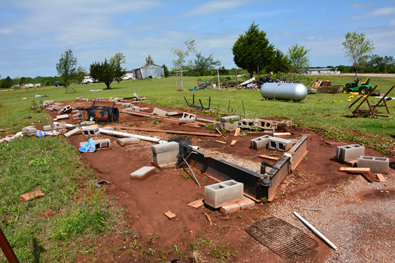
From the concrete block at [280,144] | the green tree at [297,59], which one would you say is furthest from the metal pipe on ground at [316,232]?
the green tree at [297,59]

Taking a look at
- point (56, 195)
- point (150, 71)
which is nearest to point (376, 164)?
point (56, 195)

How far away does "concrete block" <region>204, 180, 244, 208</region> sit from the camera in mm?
4688

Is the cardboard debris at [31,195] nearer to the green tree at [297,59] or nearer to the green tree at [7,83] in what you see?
the green tree at [297,59]

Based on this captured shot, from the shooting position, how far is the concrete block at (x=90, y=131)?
34.8 ft

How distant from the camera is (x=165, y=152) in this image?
684 cm

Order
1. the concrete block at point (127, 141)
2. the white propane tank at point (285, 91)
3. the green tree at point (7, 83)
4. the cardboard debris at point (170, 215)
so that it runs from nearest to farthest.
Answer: the cardboard debris at point (170, 215)
the concrete block at point (127, 141)
the white propane tank at point (285, 91)
the green tree at point (7, 83)

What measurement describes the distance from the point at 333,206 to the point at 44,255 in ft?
16.1

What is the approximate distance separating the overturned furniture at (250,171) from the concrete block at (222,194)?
1.07ft

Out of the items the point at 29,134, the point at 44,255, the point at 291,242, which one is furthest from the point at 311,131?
the point at 29,134

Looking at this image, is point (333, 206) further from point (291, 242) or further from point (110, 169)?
point (110, 169)

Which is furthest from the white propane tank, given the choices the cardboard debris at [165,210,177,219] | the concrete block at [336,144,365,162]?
the cardboard debris at [165,210,177,219]

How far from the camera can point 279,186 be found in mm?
5699

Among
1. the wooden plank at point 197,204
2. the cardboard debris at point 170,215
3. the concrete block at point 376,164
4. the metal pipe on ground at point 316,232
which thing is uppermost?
the concrete block at point 376,164

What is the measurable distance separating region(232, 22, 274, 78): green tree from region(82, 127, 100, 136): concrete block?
34.7 metres
